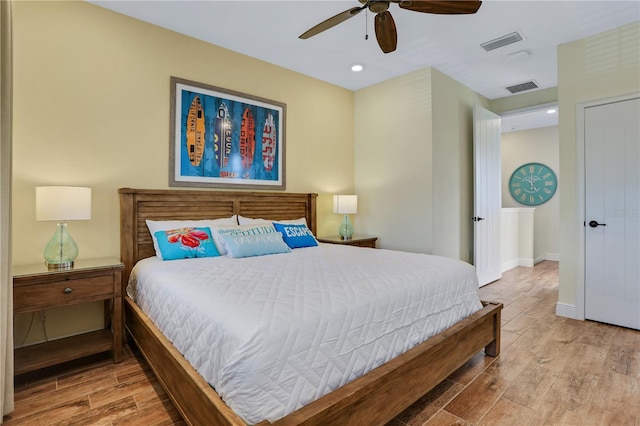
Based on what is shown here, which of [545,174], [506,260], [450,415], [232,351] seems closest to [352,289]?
[232,351]

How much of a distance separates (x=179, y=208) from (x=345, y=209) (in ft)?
6.31

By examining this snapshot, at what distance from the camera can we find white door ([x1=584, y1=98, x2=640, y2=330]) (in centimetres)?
291

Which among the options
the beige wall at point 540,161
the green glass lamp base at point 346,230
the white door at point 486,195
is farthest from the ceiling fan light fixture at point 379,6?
the beige wall at point 540,161

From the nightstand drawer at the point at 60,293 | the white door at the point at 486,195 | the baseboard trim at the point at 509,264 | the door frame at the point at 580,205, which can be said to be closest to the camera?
the nightstand drawer at the point at 60,293

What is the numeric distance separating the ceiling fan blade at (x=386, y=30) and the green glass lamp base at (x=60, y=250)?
259 cm

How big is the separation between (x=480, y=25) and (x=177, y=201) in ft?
10.3

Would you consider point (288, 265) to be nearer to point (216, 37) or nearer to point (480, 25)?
point (216, 37)

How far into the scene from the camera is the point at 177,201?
300cm

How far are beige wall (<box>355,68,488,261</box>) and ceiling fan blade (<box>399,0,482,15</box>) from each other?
5.66 ft

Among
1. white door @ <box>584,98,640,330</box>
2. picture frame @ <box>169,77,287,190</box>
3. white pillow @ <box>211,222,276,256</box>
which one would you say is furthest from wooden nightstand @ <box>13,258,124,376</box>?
white door @ <box>584,98,640,330</box>

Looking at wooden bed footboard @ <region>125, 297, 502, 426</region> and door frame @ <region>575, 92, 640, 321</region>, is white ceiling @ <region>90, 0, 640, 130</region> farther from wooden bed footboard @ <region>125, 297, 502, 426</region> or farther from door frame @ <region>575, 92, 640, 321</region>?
wooden bed footboard @ <region>125, 297, 502, 426</region>

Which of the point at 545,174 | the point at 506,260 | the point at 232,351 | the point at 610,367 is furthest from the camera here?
the point at 545,174

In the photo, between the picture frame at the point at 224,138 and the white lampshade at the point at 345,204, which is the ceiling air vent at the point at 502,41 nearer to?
the white lampshade at the point at 345,204

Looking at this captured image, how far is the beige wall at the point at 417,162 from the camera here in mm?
3857
